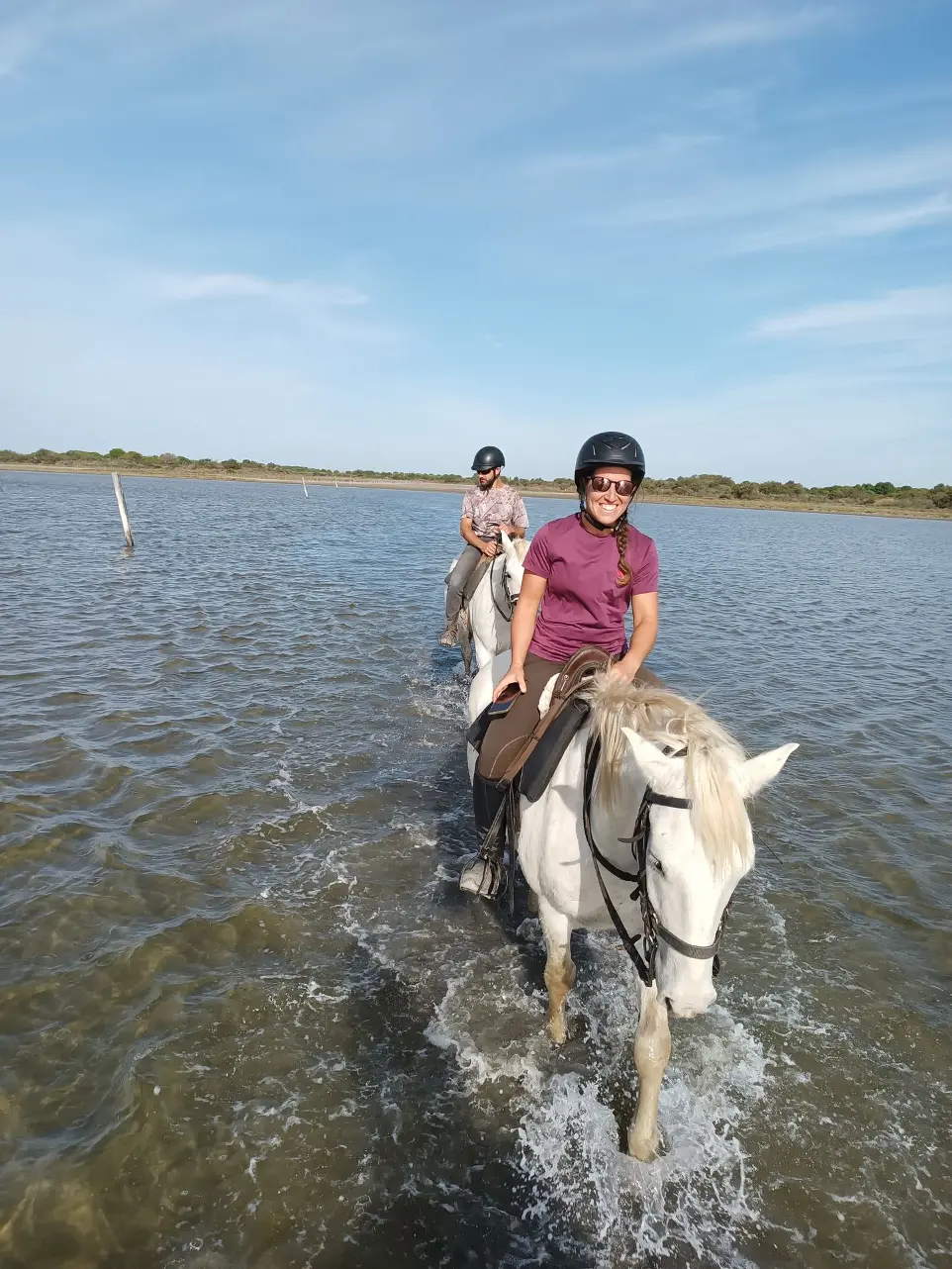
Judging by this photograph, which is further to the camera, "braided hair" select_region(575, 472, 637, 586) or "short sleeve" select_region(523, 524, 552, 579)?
"short sleeve" select_region(523, 524, 552, 579)

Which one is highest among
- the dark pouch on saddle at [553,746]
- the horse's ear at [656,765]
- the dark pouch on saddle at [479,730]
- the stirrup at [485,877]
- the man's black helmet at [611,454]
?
the man's black helmet at [611,454]

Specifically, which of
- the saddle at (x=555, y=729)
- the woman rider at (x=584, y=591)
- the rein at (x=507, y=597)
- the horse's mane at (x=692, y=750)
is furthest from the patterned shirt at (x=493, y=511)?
the horse's mane at (x=692, y=750)

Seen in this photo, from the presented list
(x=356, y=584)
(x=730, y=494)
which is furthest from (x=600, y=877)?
(x=730, y=494)

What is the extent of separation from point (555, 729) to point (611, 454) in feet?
5.68

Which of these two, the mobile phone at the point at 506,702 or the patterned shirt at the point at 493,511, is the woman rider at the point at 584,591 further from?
the patterned shirt at the point at 493,511

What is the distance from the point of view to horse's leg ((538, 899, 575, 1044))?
392 cm

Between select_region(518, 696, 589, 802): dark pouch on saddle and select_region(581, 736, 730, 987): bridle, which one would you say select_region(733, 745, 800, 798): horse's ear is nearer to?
select_region(581, 736, 730, 987): bridle

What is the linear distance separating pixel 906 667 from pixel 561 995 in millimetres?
13470

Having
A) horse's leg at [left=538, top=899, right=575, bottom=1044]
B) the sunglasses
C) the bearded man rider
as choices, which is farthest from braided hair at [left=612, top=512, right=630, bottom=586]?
the bearded man rider

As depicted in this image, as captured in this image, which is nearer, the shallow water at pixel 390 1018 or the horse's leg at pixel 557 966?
the shallow water at pixel 390 1018

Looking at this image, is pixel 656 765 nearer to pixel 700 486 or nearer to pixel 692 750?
pixel 692 750

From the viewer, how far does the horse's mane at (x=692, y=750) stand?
241 cm

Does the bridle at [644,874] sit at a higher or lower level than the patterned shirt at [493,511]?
lower

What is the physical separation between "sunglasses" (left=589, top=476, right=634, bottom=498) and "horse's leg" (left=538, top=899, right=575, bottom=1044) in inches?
103
